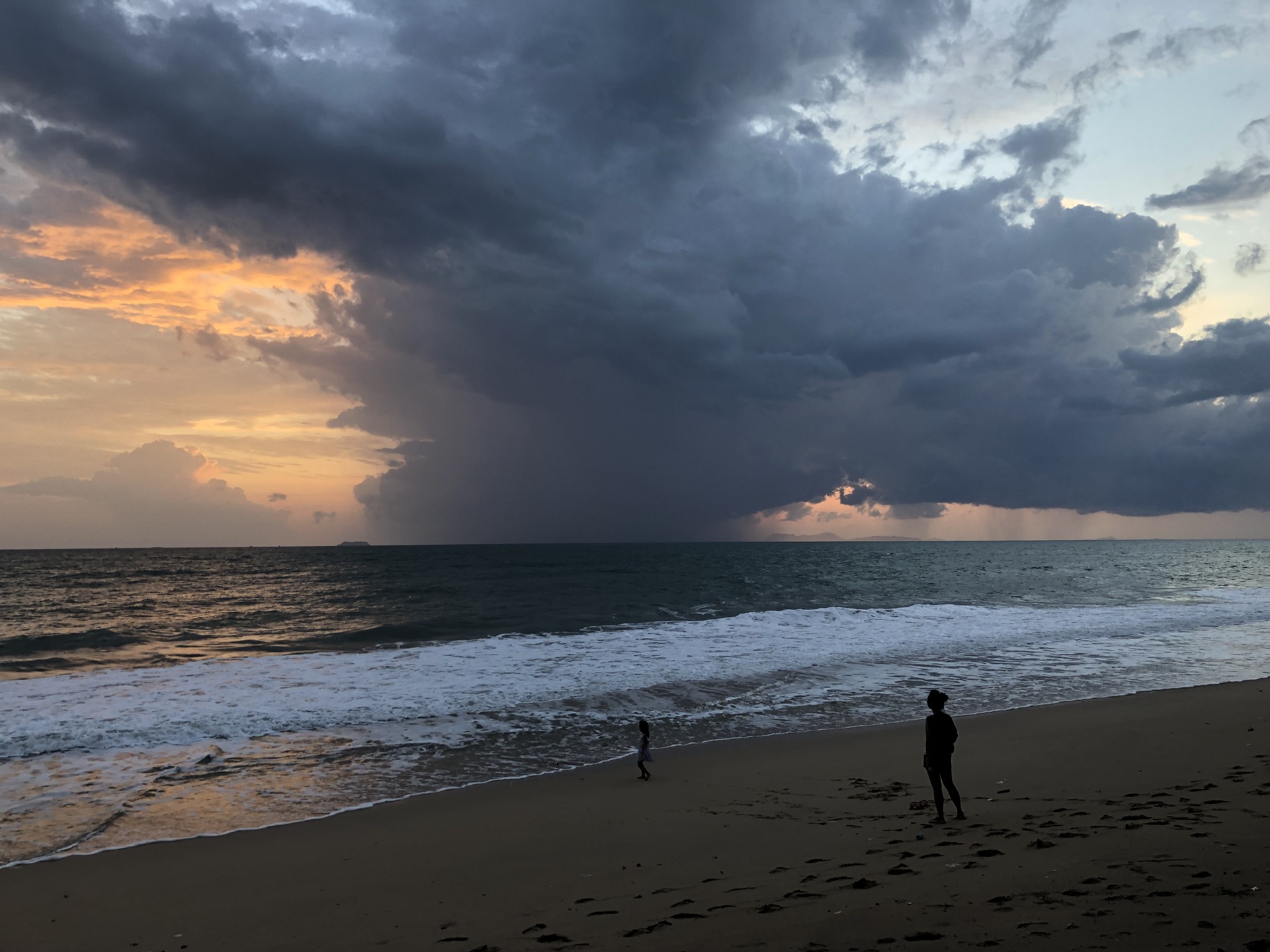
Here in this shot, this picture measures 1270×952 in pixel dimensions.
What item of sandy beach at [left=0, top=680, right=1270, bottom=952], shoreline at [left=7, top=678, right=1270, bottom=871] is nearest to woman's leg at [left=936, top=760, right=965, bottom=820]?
sandy beach at [left=0, top=680, right=1270, bottom=952]

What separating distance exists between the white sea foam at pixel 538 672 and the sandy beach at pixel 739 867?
6556mm

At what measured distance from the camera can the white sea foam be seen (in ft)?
54.4

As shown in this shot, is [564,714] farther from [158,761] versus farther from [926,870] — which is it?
[926,870]

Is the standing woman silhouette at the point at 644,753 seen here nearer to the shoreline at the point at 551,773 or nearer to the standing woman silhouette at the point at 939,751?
the shoreline at the point at 551,773

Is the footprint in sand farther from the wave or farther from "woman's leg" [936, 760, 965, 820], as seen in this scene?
the wave

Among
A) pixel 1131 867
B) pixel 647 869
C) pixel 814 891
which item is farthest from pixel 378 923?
pixel 1131 867

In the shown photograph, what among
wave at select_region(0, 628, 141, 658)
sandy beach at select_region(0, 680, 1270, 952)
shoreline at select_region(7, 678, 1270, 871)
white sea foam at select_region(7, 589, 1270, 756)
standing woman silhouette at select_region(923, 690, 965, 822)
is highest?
standing woman silhouette at select_region(923, 690, 965, 822)

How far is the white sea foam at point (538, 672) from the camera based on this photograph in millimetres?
16578

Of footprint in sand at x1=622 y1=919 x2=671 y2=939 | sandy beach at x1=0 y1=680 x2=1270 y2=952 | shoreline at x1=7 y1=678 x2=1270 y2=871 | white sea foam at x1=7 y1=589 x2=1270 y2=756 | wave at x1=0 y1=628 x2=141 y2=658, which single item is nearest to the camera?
sandy beach at x1=0 y1=680 x2=1270 y2=952

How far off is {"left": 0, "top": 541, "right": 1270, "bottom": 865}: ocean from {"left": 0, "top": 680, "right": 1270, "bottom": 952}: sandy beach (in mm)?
1736

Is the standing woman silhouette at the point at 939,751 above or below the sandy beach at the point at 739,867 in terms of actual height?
above

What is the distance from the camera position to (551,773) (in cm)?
1273

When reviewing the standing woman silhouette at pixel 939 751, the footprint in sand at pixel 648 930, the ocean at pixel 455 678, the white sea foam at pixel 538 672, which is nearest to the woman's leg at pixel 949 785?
the standing woman silhouette at pixel 939 751

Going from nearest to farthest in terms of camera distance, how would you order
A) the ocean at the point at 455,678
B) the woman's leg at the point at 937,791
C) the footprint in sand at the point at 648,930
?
the footprint in sand at the point at 648,930
the woman's leg at the point at 937,791
the ocean at the point at 455,678
